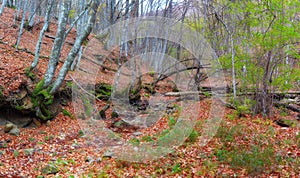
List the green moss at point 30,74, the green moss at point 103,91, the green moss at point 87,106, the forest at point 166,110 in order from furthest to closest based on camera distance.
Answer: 1. the green moss at point 103,91
2. the green moss at point 87,106
3. the green moss at point 30,74
4. the forest at point 166,110

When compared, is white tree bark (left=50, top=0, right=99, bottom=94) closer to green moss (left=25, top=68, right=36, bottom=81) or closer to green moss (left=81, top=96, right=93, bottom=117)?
green moss (left=25, top=68, right=36, bottom=81)

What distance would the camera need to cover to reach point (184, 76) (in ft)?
50.8

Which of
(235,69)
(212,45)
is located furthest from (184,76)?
(235,69)

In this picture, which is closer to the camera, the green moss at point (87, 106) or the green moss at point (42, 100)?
the green moss at point (42, 100)

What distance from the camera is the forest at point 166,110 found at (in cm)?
636

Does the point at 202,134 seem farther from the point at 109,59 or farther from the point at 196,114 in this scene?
the point at 109,59

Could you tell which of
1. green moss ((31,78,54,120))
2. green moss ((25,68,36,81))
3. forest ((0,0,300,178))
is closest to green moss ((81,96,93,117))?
forest ((0,0,300,178))

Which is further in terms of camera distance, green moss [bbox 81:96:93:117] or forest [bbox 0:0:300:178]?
green moss [bbox 81:96:93:117]

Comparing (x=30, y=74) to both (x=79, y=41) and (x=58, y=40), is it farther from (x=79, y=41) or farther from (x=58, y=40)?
(x=79, y=41)

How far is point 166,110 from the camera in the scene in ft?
38.0

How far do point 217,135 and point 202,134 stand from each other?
1.66ft

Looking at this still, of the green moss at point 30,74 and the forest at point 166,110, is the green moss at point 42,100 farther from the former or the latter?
the green moss at point 30,74

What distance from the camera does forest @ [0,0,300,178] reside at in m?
6.36

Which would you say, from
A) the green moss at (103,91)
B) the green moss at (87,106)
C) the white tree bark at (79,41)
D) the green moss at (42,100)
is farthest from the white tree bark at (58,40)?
the green moss at (103,91)
